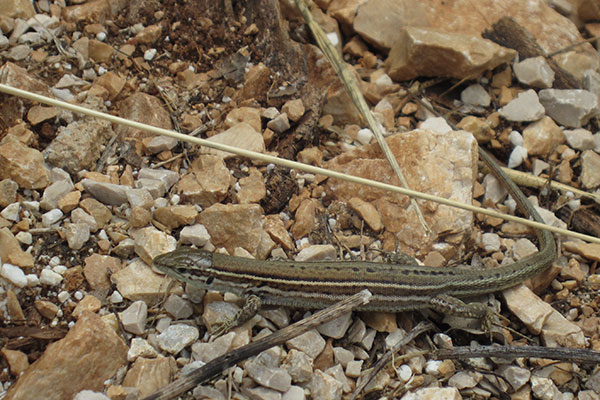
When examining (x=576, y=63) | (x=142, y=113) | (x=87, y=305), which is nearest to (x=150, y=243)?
(x=87, y=305)

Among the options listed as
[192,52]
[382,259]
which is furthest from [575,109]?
[192,52]

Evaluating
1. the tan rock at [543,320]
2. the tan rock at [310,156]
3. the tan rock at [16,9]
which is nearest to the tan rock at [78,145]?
the tan rock at [16,9]

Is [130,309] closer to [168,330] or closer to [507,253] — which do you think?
[168,330]

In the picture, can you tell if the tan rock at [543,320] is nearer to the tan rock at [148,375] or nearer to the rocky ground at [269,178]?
the rocky ground at [269,178]

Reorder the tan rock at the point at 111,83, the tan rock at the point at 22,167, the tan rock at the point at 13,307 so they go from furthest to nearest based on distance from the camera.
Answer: the tan rock at the point at 111,83 < the tan rock at the point at 22,167 < the tan rock at the point at 13,307

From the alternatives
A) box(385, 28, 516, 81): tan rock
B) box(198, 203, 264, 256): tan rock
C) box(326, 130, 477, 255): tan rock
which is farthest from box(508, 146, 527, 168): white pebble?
box(198, 203, 264, 256): tan rock

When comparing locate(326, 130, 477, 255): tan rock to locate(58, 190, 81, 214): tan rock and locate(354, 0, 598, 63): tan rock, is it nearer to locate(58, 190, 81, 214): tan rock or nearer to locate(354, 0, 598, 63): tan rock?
locate(354, 0, 598, 63): tan rock
